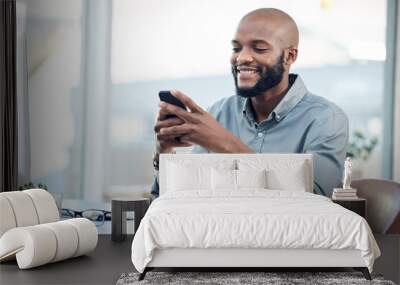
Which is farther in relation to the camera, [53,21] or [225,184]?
[53,21]

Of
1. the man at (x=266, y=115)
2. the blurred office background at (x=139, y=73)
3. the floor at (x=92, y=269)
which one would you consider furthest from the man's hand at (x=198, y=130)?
the floor at (x=92, y=269)

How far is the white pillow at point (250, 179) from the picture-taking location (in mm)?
5949

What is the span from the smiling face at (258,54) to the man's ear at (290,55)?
0.12 feet

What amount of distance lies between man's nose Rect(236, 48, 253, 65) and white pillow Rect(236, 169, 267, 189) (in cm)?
150

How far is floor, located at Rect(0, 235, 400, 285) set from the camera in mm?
4536

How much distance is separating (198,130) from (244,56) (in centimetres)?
94

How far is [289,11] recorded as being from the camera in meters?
7.08

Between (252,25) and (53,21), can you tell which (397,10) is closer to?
(252,25)

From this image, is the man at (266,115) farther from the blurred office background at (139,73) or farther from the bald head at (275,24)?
the blurred office background at (139,73)

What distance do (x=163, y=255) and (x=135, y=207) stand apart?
177 centimetres

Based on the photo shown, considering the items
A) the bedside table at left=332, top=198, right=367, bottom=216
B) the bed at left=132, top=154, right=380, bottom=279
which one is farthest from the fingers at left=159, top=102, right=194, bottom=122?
the bed at left=132, top=154, right=380, bottom=279

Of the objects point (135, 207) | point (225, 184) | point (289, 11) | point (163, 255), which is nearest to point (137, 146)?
point (135, 207)

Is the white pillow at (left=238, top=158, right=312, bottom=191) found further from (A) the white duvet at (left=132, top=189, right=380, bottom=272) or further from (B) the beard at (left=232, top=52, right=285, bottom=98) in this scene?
(A) the white duvet at (left=132, top=189, right=380, bottom=272)

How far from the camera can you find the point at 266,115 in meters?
6.93
